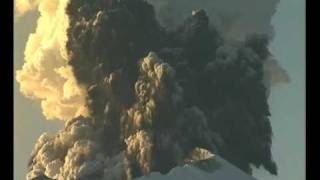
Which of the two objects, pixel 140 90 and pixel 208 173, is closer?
pixel 208 173

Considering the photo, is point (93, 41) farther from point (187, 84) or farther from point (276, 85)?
point (276, 85)

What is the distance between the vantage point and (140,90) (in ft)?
52.5

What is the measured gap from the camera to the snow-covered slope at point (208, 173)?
15.4 m

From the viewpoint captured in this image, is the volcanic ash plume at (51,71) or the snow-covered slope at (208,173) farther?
the volcanic ash plume at (51,71)

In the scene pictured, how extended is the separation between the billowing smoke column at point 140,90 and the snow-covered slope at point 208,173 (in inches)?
6.7

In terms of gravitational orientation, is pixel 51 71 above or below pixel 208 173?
above

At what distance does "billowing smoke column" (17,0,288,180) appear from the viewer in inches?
619

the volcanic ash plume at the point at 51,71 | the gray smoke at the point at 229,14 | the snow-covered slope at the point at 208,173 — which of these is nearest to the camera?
the snow-covered slope at the point at 208,173

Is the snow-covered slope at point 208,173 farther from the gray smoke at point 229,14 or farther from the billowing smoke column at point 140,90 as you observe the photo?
the gray smoke at point 229,14

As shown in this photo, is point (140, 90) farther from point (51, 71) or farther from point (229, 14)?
point (229, 14)

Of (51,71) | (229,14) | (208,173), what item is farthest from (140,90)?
(229,14)

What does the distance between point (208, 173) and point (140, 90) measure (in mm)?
2533

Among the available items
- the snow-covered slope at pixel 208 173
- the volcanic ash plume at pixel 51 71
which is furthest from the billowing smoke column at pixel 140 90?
the snow-covered slope at pixel 208 173
